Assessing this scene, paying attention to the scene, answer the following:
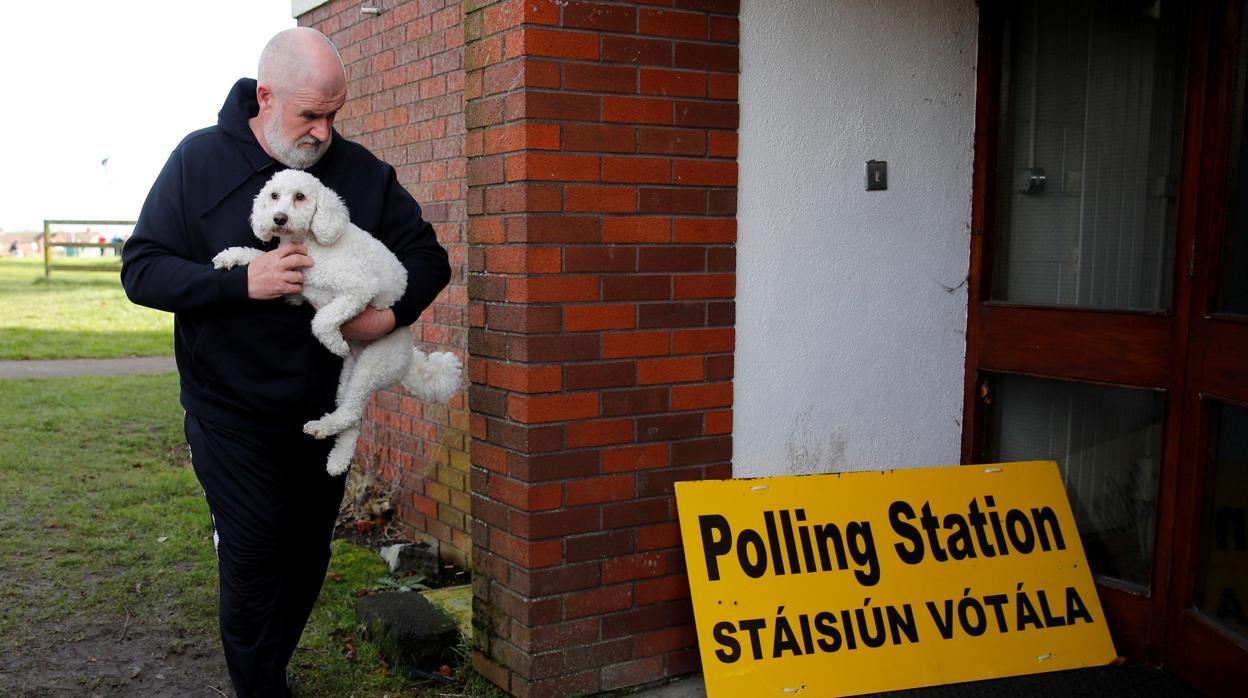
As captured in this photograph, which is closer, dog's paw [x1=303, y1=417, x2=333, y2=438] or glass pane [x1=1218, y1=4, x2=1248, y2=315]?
dog's paw [x1=303, y1=417, x2=333, y2=438]

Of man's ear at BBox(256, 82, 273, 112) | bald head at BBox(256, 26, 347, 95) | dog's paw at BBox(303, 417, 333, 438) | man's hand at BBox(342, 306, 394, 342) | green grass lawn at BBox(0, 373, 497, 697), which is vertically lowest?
green grass lawn at BBox(0, 373, 497, 697)

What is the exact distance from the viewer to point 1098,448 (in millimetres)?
3963

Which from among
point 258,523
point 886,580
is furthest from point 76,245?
point 886,580

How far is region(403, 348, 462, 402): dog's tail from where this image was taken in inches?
128

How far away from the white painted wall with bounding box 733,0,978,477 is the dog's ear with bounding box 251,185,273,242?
5.22 feet

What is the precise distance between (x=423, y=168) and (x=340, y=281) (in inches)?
96.5

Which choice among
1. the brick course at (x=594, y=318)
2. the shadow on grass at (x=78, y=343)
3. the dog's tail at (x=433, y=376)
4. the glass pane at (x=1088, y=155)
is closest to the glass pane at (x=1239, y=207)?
the glass pane at (x=1088, y=155)

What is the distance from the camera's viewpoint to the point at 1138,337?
3674 mm

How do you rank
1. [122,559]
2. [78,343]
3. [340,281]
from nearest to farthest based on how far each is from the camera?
[340,281] → [122,559] → [78,343]

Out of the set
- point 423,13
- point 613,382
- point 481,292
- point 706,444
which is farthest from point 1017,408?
point 423,13

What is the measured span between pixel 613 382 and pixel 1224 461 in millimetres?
1924

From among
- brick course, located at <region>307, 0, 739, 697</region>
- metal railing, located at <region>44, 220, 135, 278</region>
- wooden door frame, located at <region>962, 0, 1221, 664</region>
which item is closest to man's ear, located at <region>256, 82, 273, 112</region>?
brick course, located at <region>307, 0, 739, 697</region>

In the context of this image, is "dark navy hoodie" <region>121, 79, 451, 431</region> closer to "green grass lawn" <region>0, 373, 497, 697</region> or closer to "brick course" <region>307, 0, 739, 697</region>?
"brick course" <region>307, 0, 739, 697</region>

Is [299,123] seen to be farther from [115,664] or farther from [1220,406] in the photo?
[1220,406]
